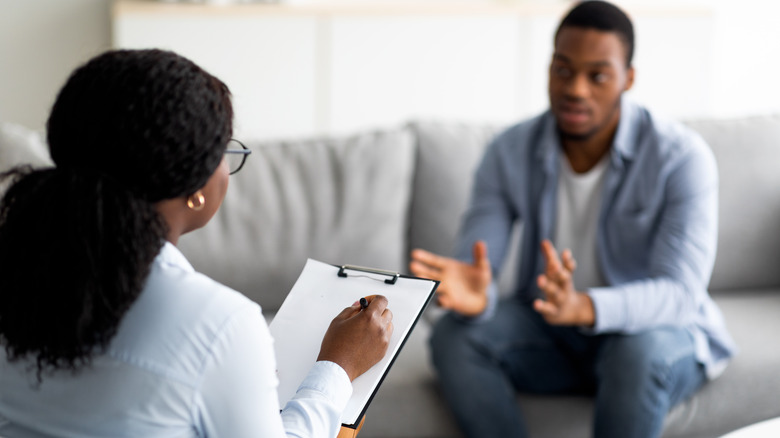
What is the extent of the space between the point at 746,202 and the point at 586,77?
63cm

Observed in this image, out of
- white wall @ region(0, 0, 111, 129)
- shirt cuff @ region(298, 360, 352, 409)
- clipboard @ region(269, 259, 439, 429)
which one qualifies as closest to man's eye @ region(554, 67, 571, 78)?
clipboard @ region(269, 259, 439, 429)

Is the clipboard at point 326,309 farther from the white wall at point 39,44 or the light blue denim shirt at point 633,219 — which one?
the white wall at point 39,44

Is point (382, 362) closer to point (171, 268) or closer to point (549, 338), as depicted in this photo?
point (171, 268)

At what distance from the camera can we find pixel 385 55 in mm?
3008

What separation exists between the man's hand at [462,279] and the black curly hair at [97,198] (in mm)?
851

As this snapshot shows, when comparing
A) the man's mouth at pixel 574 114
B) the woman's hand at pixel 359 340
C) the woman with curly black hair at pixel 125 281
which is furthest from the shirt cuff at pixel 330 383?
the man's mouth at pixel 574 114

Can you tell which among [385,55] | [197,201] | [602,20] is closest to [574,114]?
[602,20]

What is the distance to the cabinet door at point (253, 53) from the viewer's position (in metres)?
2.78

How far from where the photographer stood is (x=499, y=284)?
2029 millimetres

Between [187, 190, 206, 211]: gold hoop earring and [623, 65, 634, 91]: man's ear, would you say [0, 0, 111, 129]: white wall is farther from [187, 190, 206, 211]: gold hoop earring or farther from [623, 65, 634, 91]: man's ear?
[187, 190, 206, 211]: gold hoop earring

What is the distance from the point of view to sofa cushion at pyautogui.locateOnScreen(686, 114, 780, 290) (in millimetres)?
2029

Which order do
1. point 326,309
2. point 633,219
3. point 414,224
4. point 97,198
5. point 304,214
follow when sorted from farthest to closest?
point 414,224
point 304,214
point 633,219
point 326,309
point 97,198

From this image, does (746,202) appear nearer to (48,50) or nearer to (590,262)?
(590,262)

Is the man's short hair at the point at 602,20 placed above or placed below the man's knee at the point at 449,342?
above
